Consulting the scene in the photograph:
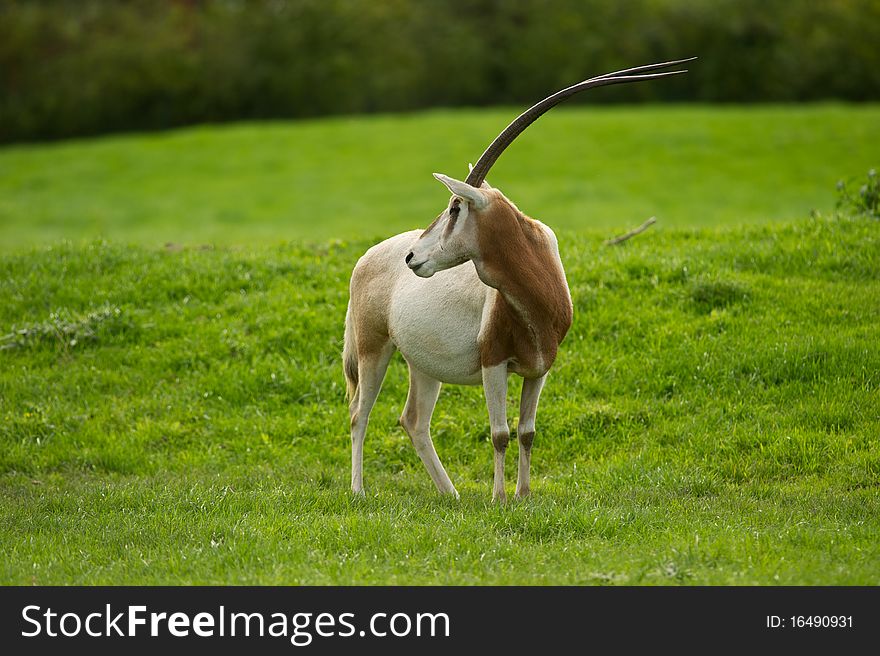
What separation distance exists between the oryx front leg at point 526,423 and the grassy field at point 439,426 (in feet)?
0.79

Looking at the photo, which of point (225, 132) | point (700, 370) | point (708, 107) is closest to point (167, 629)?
point (700, 370)

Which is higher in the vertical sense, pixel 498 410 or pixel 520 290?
pixel 520 290

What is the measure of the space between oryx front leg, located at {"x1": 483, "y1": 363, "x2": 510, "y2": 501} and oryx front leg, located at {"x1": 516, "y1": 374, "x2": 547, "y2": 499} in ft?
0.66

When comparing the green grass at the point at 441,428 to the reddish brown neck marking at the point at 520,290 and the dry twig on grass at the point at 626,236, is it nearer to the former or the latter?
the dry twig on grass at the point at 626,236

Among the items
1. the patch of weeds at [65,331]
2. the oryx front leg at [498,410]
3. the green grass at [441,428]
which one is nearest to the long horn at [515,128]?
the oryx front leg at [498,410]

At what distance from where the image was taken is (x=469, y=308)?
27.0 ft

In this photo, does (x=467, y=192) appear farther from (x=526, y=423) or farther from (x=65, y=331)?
(x=65, y=331)

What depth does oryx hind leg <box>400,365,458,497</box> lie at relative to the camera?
29.2 ft

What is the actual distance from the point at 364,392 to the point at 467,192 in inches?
91.7

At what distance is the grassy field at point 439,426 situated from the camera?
7.05m

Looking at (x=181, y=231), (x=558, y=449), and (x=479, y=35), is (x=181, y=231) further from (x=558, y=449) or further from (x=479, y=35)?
(x=479, y=35)

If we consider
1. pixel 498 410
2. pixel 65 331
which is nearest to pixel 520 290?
pixel 498 410

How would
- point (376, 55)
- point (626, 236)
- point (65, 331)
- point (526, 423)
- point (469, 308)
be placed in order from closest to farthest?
point (469, 308) < point (526, 423) < point (65, 331) < point (626, 236) < point (376, 55)

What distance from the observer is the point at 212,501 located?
855 centimetres
